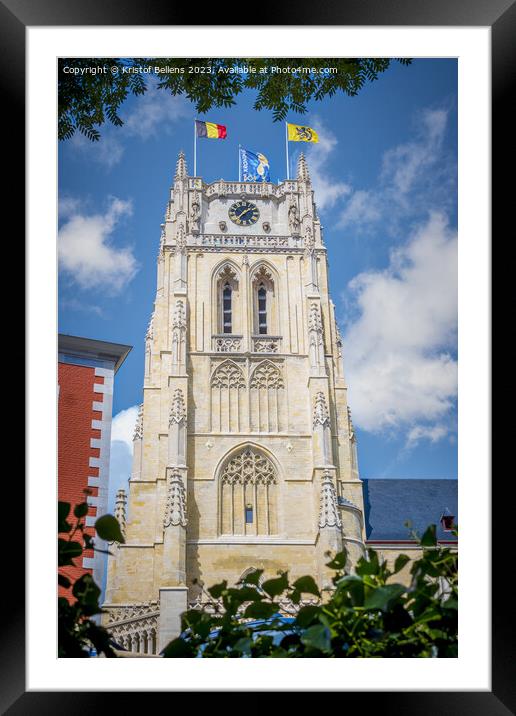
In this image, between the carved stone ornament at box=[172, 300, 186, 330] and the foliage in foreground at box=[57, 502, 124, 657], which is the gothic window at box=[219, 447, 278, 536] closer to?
the carved stone ornament at box=[172, 300, 186, 330]

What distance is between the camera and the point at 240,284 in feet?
94.8

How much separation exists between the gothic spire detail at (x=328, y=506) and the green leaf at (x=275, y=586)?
69.9ft

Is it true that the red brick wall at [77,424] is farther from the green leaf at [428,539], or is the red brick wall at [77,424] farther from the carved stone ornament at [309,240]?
the carved stone ornament at [309,240]

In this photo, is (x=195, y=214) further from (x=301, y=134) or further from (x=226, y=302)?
(x=301, y=134)

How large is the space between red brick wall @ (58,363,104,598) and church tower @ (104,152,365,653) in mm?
11333

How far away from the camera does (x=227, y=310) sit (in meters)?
29.0

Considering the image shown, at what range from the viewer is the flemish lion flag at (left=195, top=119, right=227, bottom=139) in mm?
10958

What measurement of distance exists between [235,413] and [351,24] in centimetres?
2291

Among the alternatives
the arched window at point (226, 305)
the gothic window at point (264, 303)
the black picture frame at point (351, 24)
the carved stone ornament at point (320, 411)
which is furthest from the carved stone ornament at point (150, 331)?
the black picture frame at point (351, 24)

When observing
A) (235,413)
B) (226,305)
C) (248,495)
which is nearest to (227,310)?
(226,305)

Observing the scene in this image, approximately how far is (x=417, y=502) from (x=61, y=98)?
2109 cm

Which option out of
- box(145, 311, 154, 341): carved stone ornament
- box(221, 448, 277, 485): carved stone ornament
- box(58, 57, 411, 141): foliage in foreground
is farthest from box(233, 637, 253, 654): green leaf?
box(145, 311, 154, 341): carved stone ornament
